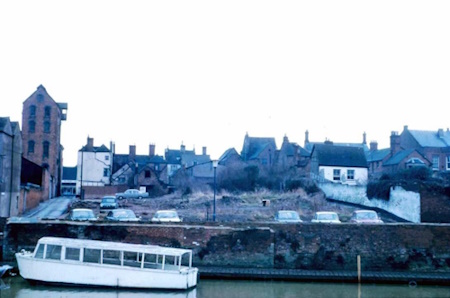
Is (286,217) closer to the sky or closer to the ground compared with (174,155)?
closer to the ground

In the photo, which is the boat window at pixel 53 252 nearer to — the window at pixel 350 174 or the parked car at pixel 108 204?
the parked car at pixel 108 204

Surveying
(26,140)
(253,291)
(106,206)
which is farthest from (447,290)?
(26,140)

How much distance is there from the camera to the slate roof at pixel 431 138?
60.0 metres

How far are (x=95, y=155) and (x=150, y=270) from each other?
53.7 meters

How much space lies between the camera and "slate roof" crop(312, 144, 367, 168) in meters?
52.0

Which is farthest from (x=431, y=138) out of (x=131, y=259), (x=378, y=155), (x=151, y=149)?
(x=131, y=259)

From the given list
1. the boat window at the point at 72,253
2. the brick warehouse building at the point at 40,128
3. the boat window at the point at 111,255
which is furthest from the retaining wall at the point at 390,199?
the brick warehouse building at the point at 40,128

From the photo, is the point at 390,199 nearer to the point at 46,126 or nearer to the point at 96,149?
the point at 46,126

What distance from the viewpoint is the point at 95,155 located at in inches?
2788

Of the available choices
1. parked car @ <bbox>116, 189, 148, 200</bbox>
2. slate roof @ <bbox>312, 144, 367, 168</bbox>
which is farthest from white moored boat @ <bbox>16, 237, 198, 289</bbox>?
slate roof @ <bbox>312, 144, 367, 168</bbox>

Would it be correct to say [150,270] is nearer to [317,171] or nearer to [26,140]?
[317,171]

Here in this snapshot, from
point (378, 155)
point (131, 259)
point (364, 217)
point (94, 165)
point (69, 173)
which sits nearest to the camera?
point (131, 259)

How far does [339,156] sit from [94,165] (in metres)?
38.3

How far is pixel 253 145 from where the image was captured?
2805 inches
